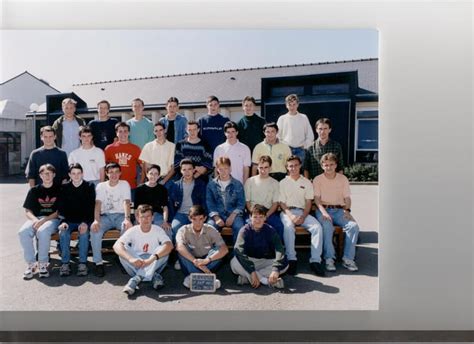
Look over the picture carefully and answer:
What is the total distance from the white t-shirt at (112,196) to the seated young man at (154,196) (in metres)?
0.15

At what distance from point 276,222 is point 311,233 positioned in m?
0.39

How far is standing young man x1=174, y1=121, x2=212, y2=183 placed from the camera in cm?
439

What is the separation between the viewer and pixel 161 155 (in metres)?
4.50

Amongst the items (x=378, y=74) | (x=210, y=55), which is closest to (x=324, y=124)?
(x=378, y=74)

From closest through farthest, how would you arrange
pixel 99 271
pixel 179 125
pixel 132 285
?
→ pixel 132 285
pixel 99 271
pixel 179 125

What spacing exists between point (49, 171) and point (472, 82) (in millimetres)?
4268

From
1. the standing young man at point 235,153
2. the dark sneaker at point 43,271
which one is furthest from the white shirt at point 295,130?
the dark sneaker at point 43,271

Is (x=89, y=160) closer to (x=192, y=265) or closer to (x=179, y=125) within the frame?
(x=179, y=125)

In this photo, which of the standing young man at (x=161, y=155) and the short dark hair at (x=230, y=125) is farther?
the standing young man at (x=161, y=155)

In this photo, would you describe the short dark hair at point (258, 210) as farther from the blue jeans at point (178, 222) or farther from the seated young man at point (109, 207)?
the seated young man at point (109, 207)

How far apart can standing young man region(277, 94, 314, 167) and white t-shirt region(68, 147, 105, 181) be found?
2.05 m

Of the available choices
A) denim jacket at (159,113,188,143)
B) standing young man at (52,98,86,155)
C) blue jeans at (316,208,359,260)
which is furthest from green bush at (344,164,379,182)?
standing young man at (52,98,86,155)

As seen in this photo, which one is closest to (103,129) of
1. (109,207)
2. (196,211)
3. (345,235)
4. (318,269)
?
(109,207)

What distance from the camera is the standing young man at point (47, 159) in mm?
4184
